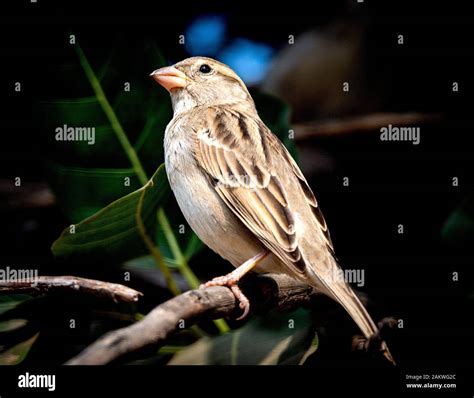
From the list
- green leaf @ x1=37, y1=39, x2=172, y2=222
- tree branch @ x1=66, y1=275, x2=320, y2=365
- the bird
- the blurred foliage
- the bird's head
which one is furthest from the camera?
the bird's head

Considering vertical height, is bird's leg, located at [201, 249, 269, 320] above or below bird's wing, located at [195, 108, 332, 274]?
below

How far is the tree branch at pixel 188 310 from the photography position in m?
1.43

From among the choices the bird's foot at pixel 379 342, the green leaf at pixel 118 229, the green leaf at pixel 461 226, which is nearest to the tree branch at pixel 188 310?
the bird's foot at pixel 379 342

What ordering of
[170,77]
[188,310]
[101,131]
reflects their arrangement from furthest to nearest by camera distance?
Result: [170,77] < [101,131] < [188,310]

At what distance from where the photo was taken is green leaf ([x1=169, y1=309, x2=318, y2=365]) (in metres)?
2.33

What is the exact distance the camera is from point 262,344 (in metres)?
2.45

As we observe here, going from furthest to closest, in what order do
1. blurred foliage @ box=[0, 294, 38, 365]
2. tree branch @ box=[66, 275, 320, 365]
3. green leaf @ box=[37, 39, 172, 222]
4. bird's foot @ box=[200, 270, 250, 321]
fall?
green leaf @ box=[37, 39, 172, 222] → blurred foliage @ box=[0, 294, 38, 365] → bird's foot @ box=[200, 270, 250, 321] → tree branch @ box=[66, 275, 320, 365]

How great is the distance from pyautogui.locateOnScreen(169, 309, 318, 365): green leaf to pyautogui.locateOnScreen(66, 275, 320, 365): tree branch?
Result: 4.8 inches

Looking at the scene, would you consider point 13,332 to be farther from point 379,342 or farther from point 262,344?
point 379,342

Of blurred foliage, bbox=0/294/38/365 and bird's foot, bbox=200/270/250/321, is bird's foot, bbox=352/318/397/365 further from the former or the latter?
blurred foliage, bbox=0/294/38/365

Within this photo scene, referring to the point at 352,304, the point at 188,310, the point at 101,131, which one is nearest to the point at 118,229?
the point at 101,131

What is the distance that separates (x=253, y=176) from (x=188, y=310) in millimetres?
878

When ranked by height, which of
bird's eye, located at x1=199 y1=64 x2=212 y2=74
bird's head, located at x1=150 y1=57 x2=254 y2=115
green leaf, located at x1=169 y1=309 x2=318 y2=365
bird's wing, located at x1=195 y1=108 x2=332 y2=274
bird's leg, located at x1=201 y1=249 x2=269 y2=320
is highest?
bird's eye, located at x1=199 y1=64 x2=212 y2=74

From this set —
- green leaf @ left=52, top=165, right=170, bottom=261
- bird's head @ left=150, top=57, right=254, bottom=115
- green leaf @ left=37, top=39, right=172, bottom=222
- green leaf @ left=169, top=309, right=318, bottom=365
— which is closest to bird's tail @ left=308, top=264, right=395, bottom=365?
green leaf @ left=169, top=309, right=318, bottom=365
